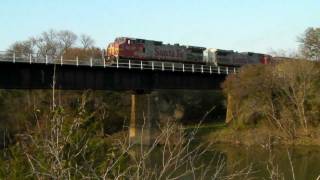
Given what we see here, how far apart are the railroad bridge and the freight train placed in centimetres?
430

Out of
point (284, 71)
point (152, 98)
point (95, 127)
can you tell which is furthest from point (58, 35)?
point (95, 127)

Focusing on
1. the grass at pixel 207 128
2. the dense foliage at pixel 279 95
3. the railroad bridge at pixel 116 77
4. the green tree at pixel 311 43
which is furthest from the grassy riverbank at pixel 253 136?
the green tree at pixel 311 43

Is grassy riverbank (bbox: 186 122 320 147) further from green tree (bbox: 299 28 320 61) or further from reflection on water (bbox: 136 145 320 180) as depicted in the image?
green tree (bbox: 299 28 320 61)

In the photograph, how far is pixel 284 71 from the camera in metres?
57.4

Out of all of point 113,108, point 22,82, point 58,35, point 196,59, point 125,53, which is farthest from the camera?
point 58,35

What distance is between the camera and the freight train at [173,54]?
62062mm

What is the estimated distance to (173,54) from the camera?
6894 cm

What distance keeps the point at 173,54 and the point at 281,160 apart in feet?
99.9

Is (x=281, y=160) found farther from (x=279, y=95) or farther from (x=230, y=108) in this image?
(x=230, y=108)

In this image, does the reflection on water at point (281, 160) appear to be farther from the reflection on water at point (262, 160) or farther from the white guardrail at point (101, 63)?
the white guardrail at point (101, 63)

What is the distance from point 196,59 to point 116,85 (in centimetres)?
2285

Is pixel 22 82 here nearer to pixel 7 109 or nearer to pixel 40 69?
pixel 40 69

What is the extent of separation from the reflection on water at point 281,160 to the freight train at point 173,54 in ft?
51.4

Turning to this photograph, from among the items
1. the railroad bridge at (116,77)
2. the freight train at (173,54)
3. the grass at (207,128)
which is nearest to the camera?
the railroad bridge at (116,77)
